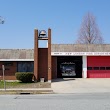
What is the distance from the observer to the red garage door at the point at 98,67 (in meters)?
40.5

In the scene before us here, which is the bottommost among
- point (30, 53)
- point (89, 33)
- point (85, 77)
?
point (85, 77)

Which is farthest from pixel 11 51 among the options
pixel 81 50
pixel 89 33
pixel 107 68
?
pixel 89 33

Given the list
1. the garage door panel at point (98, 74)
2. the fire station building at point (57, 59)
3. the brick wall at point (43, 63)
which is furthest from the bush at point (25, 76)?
the garage door panel at point (98, 74)

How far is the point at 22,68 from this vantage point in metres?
38.8

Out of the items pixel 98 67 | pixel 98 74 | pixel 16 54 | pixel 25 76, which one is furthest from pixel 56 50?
pixel 25 76

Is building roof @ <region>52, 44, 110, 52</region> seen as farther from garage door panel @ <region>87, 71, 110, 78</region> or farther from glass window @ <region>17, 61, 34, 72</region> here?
glass window @ <region>17, 61, 34, 72</region>

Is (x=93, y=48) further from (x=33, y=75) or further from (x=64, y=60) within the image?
(x=33, y=75)

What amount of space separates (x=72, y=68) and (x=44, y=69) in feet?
56.0

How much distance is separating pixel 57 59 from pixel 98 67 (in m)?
6.27

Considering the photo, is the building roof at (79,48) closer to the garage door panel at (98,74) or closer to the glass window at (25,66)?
the garage door panel at (98,74)

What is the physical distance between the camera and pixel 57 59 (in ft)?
141

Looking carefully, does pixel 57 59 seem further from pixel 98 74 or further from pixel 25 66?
pixel 98 74

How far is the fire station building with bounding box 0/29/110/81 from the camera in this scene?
35.9m

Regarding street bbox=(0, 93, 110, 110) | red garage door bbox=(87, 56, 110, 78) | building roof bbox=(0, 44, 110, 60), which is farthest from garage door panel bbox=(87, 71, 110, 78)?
street bbox=(0, 93, 110, 110)
